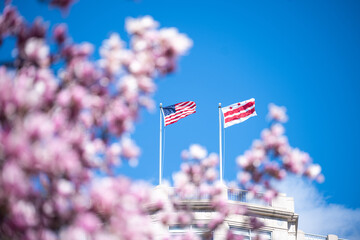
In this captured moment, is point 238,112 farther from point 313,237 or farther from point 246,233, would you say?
point 313,237

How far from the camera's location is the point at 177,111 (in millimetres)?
24797

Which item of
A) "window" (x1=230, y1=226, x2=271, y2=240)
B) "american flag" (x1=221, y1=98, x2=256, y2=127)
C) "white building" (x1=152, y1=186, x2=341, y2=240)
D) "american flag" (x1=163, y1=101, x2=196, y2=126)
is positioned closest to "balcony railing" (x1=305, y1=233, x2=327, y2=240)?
"white building" (x1=152, y1=186, x2=341, y2=240)

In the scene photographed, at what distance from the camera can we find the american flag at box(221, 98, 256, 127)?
22.6 m

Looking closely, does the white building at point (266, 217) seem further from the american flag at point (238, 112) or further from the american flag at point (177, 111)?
the american flag at point (177, 111)

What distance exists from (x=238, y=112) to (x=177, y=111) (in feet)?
11.5

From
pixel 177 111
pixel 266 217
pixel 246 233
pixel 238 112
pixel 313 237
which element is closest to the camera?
pixel 238 112

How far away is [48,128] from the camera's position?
4.81 m

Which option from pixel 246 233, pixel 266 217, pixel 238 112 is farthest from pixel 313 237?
pixel 238 112

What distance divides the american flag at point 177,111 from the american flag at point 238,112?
1755 millimetres

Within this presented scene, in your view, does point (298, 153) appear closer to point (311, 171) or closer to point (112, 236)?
point (311, 171)

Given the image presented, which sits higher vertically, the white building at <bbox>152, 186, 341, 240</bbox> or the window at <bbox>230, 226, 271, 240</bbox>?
the white building at <bbox>152, 186, 341, 240</bbox>

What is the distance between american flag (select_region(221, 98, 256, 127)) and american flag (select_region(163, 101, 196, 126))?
69.1 inches

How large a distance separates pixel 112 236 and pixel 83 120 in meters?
1.79

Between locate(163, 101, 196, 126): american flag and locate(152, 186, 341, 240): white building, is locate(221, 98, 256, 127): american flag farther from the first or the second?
locate(152, 186, 341, 240): white building
